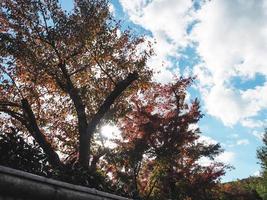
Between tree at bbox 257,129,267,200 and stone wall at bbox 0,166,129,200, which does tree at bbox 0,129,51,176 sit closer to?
stone wall at bbox 0,166,129,200

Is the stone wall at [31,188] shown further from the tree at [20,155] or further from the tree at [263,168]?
the tree at [263,168]

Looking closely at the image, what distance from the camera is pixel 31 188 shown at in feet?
17.4

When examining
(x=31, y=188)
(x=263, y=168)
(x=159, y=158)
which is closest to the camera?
(x=31, y=188)

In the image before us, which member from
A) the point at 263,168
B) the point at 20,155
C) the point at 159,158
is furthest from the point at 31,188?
the point at 263,168

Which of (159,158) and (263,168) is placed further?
(263,168)

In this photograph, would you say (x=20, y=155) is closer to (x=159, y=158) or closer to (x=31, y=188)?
(x=31, y=188)

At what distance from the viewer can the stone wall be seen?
4.93 m

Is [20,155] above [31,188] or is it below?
above

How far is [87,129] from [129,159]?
4.42 m

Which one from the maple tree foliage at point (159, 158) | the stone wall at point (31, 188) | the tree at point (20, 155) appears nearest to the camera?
the stone wall at point (31, 188)

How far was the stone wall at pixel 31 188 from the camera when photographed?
493cm

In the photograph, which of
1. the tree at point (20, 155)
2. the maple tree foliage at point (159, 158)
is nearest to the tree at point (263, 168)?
the maple tree foliage at point (159, 158)

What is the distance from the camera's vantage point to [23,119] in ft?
58.5

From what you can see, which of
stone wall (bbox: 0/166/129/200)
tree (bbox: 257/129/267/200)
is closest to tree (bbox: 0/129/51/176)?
stone wall (bbox: 0/166/129/200)
